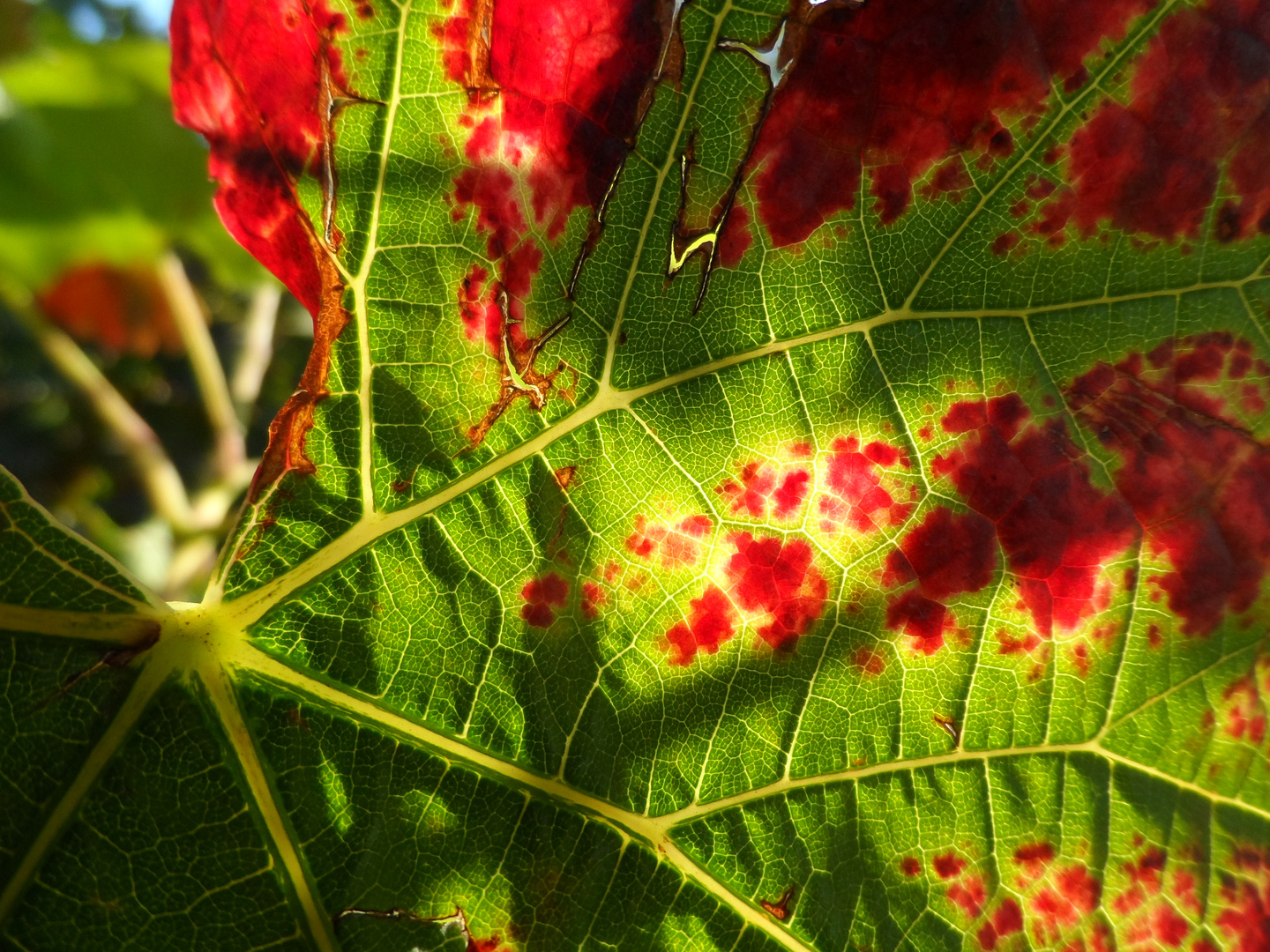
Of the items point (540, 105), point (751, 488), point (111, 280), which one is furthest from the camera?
point (111, 280)

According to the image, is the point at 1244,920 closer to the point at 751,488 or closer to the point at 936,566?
Answer: the point at 936,566

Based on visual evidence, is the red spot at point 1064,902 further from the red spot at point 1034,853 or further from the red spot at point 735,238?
the red spot at point 735,238

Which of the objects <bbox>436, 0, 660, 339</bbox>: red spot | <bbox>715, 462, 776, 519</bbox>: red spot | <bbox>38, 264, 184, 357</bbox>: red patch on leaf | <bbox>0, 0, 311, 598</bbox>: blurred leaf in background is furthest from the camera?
<bbox>38, 264, 184, 357</bbox>: red patch on leaf

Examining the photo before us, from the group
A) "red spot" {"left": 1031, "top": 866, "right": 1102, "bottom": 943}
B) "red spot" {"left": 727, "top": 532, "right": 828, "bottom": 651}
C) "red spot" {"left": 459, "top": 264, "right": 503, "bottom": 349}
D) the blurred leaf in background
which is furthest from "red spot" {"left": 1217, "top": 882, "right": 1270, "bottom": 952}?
the blurred leaf in background

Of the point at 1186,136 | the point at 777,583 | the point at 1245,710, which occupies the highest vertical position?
the point at 1186,136

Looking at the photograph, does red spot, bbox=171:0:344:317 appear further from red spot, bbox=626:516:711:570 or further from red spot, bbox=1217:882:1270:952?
red spot, bbox=1217:882:1270:952

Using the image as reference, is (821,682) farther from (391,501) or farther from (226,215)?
(226,215)

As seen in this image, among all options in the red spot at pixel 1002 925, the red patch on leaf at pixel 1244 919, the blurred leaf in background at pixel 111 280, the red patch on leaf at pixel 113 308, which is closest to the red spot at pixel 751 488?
the red spot at pixel 1002 925

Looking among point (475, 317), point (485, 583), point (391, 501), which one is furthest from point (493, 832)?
point (475, 317)

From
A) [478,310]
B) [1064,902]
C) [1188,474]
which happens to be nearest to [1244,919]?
[1064,902]
